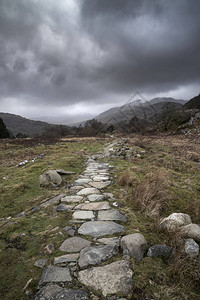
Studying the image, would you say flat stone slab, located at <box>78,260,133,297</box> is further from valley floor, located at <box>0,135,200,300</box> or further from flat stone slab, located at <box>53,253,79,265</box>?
flat stone slab, located at <box>53,253,79,265</box>

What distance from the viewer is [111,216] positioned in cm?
316

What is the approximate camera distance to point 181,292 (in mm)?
1593

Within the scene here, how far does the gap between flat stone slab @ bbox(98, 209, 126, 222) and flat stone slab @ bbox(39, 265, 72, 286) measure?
49.8 inches

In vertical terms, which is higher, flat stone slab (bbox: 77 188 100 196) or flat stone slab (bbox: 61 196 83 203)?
flat stone slab (bbox: 61 196 83 203)

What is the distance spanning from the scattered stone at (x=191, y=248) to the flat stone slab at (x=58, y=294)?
4.40 ft

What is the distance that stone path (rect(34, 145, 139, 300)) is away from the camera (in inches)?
64.1

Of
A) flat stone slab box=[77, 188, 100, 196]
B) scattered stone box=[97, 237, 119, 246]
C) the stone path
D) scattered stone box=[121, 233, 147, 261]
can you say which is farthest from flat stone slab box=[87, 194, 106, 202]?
scattered stone box=[121, 233, 147, 261]

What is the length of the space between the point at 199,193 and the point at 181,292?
3.94m

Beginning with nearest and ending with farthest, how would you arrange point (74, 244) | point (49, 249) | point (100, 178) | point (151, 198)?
1. point (49, 249)
2. point (74, 244)
3. point (151, 198)
4. point (100, 178)

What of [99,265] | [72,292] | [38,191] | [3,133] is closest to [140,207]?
[99,265]

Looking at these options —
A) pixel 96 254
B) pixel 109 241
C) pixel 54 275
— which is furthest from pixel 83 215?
pixel 54 275

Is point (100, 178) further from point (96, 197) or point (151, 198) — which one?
point (151, 198)

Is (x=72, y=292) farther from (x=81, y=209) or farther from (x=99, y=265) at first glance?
(x=81, y=209)

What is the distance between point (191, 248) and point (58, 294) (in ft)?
5.39
